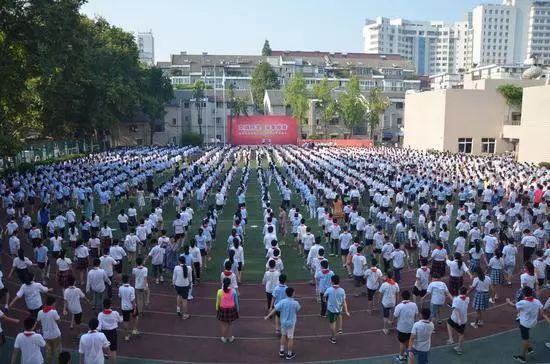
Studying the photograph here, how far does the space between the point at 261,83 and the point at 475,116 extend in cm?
4064

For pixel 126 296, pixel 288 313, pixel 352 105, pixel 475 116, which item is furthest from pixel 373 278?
pixel 352 105

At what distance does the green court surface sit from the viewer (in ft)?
26.2

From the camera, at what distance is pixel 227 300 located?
27.3ft

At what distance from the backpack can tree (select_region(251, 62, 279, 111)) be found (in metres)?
70.3

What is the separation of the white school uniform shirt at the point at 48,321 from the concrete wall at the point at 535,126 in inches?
1347

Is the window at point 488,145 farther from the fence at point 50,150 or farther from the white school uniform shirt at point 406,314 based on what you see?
the white school uniform shirt at point 406,314

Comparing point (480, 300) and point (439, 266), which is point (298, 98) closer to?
point (439, 266)

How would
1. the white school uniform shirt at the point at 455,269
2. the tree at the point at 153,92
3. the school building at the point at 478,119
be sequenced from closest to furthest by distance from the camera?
the white school uniform shirt at the point at 455,269, the school building at the point at 478,119, the tree at the point at 153,92

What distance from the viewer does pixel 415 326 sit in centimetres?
698

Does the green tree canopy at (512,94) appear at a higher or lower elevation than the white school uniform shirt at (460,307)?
higher

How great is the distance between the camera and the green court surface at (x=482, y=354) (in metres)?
7.99

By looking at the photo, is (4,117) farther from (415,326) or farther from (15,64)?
(415,326)

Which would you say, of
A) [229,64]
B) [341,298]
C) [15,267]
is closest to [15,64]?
[15,267]

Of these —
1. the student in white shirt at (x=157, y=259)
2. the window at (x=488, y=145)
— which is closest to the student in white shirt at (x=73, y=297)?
the student in white shirt at (x=157, y=259)
